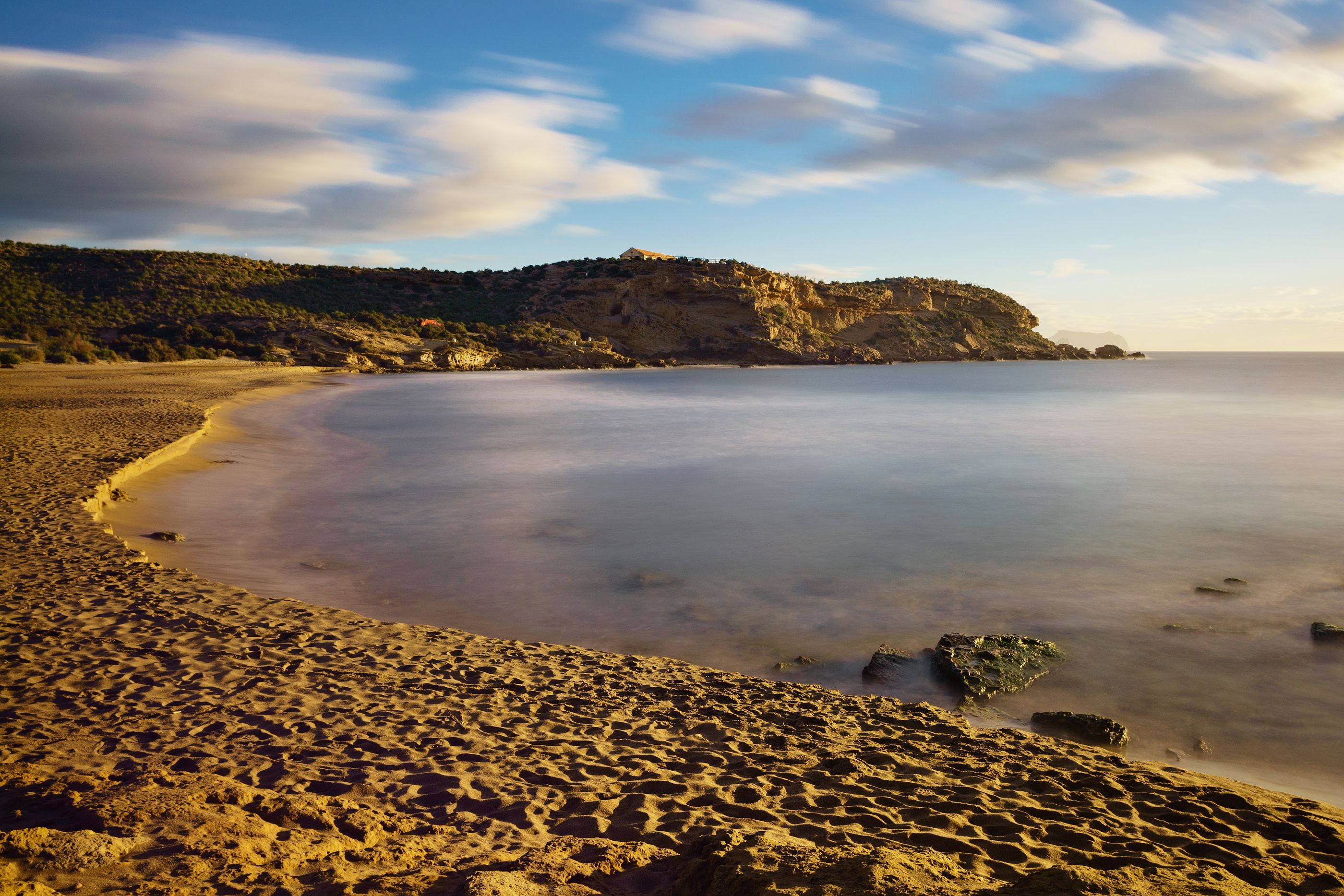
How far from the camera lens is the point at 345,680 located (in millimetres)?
5637

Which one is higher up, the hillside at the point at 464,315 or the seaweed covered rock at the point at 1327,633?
the hillside at the point at 464,315

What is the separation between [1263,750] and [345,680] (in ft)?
22.3

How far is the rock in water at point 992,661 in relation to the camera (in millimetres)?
6512

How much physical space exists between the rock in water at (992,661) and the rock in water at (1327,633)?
2765 mm

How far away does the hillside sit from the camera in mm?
55094

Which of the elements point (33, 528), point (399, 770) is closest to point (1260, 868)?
point (399, 770)

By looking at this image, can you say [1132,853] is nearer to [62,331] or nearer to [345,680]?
[345,680]

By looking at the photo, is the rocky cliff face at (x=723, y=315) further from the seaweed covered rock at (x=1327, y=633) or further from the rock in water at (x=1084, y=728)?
the rock in water at (x=1084, y=728)

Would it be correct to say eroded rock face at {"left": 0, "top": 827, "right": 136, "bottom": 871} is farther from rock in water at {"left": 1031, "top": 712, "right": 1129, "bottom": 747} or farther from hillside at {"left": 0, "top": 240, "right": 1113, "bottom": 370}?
hillside at {"left": 0, "top": 240, "right": 1113, "bottom": 370}

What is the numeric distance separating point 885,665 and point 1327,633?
478 cm

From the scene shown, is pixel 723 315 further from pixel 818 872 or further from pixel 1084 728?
pixel 818 872

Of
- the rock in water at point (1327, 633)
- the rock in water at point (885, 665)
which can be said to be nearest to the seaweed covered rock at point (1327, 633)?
the rock in water at point (1327, 633)

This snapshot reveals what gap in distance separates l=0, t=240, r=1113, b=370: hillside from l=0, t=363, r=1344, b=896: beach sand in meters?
41.0

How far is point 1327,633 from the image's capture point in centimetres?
777
